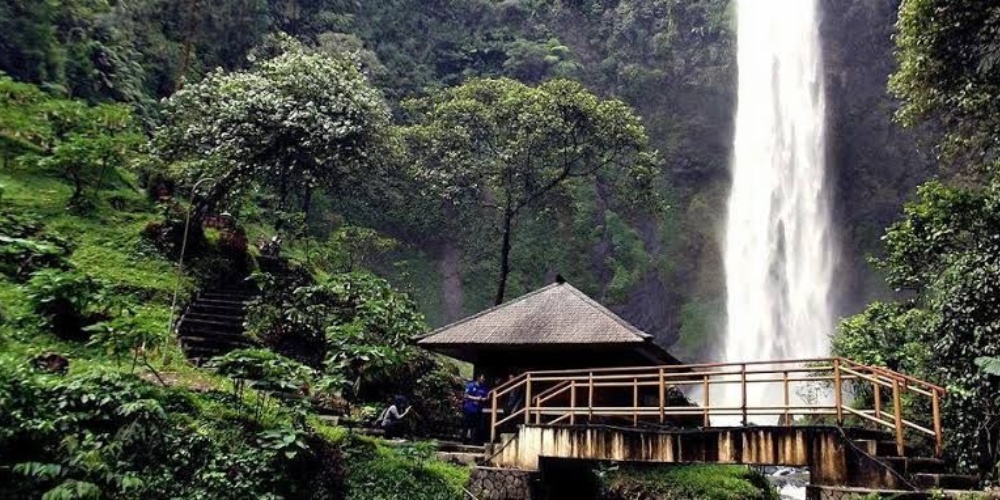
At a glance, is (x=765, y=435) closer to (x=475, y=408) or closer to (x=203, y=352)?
(x=475, y=408)

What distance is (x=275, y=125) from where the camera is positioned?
18984 mm

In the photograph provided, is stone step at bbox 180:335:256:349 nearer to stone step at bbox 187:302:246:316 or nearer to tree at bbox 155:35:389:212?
stone step at bbox 187:302:246:316

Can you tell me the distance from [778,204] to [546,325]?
24.8 meters

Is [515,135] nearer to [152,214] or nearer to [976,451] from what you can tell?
[152,214]

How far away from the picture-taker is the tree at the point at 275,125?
1848 cm

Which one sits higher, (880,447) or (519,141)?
(519,141)

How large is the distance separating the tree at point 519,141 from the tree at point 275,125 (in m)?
4.66

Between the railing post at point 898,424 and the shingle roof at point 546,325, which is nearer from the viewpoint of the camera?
the railing post at point 898,424

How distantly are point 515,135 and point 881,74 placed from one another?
20550 mm

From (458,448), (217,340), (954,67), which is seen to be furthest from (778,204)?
(217,340)

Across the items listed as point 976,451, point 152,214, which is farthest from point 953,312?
point 152,214

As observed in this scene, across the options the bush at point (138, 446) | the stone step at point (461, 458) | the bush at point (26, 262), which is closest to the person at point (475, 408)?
the stone step at point (461, 458)

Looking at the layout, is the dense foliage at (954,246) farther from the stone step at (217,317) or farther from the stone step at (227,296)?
the stone step at (227,296)

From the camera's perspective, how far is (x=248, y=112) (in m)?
18.8
